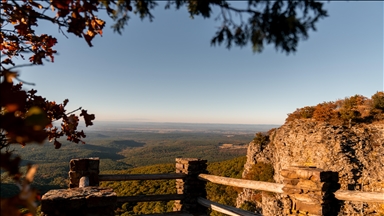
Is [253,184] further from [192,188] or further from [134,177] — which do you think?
[134,177]

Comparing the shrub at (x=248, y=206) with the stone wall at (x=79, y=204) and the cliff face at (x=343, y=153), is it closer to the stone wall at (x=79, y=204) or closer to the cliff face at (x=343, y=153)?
the cliff face at (x=343, y=153)

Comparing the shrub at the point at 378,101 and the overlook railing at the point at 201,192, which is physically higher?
Result: the shrub at the point at 378,101

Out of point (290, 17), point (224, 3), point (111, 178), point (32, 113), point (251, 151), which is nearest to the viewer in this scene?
point (32, 113)

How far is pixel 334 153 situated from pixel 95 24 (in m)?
11.4

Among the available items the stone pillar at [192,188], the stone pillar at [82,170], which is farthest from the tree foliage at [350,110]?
the stone pillar at [82,170]

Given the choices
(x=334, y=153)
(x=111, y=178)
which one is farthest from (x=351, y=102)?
(x=111, y=178)

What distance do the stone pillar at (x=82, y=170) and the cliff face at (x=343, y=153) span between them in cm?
955

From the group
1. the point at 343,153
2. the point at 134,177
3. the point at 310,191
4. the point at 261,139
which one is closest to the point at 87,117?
the point at 134,177

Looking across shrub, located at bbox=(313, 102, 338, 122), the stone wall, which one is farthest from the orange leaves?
shrub, located at bbox=(313, 102, 338, 122)

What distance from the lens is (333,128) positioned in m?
11.3

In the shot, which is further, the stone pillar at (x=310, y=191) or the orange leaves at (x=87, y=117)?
the stone pillar at (x=310, y=191)

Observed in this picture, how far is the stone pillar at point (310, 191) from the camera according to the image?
10.6 feet

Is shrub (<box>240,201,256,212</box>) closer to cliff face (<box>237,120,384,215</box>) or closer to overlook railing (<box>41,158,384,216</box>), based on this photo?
cliff face (<box>237,120,384,215</box>)

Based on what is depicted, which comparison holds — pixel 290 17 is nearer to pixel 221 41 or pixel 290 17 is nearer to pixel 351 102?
pixel 221 41
